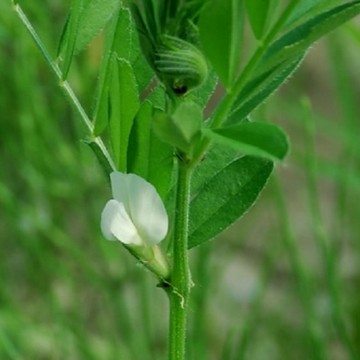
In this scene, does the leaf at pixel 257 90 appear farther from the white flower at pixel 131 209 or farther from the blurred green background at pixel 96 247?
the blurred green background at pixel 96 247

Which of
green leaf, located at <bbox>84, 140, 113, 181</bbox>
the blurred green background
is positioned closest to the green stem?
green leaf, located at <bbox>84, 140, 113, 181</bbox>

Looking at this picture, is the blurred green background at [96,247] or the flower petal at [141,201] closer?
the flower petal at [141,201]

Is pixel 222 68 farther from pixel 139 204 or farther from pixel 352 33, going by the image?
pixel 352 33

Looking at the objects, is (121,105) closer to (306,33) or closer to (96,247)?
(306,33)

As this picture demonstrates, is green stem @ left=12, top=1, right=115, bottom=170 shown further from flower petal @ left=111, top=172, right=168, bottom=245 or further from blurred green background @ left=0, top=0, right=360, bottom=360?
blurred green background @ left=0, top=0, right=360, bottom=360

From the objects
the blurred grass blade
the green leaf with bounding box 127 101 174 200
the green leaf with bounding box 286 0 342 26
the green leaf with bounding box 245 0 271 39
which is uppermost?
Result: the blurred grass blade

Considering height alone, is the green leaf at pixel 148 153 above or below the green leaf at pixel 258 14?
below

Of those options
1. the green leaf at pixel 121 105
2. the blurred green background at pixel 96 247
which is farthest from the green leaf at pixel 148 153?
the blurred green background at pixel 96 247
